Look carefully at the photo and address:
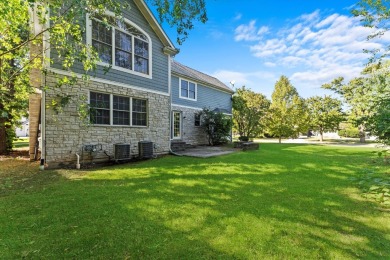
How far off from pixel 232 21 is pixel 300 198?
11656 mm

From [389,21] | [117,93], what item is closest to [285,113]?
[389,21]

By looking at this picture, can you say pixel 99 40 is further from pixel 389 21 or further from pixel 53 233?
pixel 389 21

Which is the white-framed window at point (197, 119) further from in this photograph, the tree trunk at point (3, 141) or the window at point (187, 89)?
the tree trunk at point (3, 141)

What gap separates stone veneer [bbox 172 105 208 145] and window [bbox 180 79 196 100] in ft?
3.44

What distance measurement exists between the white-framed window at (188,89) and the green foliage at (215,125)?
1.61 meters

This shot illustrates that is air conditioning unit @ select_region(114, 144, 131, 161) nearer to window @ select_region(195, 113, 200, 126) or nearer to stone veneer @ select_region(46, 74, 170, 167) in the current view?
stone veneer @ select_region(46, 74, 170, 167)

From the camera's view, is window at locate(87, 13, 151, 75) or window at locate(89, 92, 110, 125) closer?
window at locate(89, 92, 110, 125)

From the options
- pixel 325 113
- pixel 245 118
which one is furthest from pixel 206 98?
pixel 325 113

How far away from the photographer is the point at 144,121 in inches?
418

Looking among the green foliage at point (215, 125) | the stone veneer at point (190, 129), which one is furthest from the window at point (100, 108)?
the green foliage at point (215, 125)

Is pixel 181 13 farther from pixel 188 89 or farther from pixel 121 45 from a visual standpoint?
pixel 188 89

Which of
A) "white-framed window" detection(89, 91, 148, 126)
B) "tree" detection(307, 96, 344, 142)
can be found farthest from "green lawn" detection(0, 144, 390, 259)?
"tree" detection(307, 96, 344, 142)

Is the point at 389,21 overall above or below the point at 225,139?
above

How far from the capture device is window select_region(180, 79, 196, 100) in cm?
1577
